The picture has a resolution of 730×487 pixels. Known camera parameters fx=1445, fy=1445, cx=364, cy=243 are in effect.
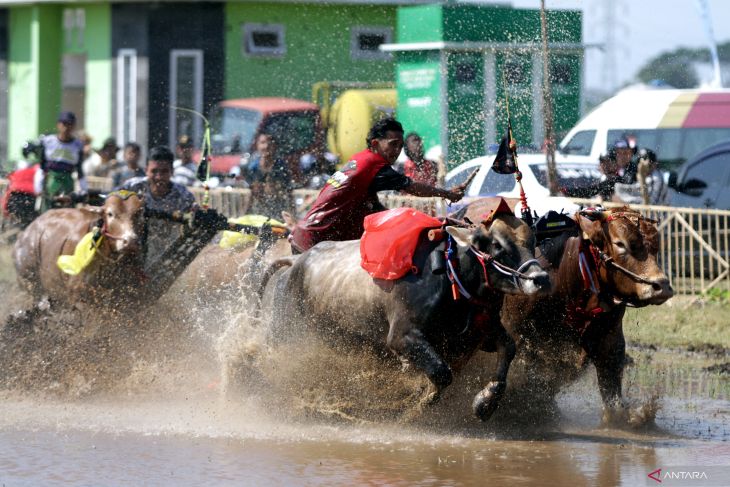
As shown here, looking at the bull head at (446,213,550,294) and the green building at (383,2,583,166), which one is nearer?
the bull head at (446,213,550,294)

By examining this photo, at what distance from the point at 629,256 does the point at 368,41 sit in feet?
72.1

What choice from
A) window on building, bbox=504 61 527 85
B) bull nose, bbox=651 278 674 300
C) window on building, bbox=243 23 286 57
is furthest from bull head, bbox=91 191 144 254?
window on building, bbox=243 23 286 57

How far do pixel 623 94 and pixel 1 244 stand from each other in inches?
366

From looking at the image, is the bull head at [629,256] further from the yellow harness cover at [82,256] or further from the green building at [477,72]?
the green building at [477,72]

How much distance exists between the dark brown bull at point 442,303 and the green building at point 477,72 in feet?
31.8

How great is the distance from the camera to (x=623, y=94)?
806 inches

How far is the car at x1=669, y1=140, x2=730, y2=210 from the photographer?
17516mm

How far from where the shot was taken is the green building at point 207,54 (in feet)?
98.7

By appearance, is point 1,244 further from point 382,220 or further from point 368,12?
point 368,12

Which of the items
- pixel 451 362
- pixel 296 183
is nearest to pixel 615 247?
pixel 451 362

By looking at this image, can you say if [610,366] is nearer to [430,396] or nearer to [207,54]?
[430,396]

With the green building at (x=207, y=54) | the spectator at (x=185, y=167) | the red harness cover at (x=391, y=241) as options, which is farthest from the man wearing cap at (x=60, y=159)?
the green building at (x=207, y=54)

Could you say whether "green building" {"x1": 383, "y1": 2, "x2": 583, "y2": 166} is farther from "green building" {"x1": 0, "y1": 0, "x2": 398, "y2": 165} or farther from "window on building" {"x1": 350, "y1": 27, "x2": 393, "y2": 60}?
"window on building" {"x1": 350, "y1": 27, "x2": 393, "y2": 60}

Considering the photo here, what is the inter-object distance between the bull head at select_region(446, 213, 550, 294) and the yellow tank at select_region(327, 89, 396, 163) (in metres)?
14.8
